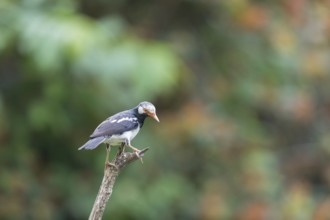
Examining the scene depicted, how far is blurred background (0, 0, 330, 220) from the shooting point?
20.8 feet

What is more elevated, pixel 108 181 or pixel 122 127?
pixel 122 127

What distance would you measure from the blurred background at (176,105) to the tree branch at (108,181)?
312cm

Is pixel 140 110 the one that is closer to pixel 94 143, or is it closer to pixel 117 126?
pixel 117 126

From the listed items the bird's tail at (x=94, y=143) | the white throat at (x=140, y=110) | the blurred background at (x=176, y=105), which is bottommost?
the bird's tail at (x=94, y=143)

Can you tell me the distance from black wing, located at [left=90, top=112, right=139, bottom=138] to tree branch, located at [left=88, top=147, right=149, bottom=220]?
0.08 m

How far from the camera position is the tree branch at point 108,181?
8.61 feet

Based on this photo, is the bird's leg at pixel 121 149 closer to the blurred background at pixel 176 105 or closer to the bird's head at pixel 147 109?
the bird's head at pixel 147 109

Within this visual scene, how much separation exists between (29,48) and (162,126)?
166 centimetres

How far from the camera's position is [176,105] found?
25.8 feet

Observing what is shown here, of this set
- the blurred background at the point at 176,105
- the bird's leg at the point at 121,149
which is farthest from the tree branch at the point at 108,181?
the blurred background at the point at 176,105

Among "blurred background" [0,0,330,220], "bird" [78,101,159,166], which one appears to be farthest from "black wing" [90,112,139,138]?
"blurred background" [0,0,330,220]

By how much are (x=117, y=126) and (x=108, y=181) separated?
0.21 m

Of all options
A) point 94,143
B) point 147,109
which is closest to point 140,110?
point 147,109

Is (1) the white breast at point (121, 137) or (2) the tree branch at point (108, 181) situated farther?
(1) the white breast at point (121, 137)
